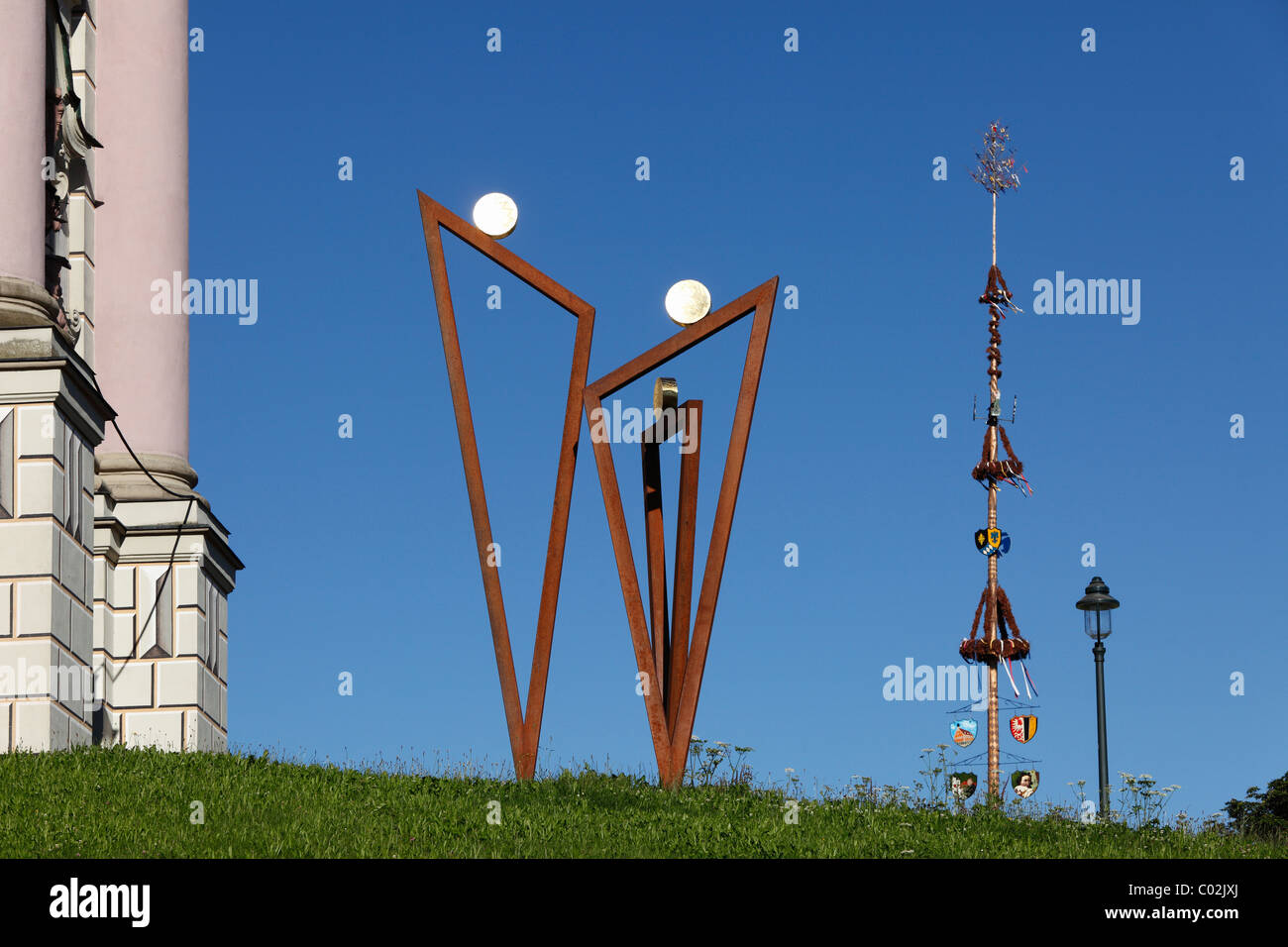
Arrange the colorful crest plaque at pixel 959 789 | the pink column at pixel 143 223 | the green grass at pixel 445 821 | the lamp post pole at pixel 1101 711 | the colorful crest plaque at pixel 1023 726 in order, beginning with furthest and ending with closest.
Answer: the colorful crest plaque at pixel 1023 726 → the pink column at pixel 143 223 → the lamp post pole at pixel 1101 711 → the colorful crest plaque at pixel 959 789 → the green grass at pixel 445 821

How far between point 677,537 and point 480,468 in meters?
2.04

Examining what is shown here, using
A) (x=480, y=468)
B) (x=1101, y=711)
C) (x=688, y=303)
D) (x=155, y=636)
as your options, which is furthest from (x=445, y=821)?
(x=1101, y=711)

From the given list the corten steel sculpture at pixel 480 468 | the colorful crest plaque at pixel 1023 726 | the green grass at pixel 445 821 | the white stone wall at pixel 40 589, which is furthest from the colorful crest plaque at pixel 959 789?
the colorful crest plaque at pixel 1023 726

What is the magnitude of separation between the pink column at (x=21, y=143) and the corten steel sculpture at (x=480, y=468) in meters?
3.93

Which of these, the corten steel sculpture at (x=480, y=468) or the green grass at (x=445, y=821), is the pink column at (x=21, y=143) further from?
the green grass at (x=445, y=821)

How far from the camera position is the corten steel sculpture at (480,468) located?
1547 centimetres

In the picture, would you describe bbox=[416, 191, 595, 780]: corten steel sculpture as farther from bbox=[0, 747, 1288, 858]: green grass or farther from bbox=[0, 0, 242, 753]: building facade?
bbox=[0, 0, 242, 753]: building facade

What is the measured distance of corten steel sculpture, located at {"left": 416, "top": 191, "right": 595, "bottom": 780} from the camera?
15.5 metres

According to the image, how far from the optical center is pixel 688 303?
15844mm

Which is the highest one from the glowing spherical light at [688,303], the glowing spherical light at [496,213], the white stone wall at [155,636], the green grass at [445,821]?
the glowing spherical light at [496,213]

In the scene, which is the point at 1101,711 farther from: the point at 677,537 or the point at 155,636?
the point at 155,636

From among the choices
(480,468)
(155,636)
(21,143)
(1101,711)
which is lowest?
(1101,711)

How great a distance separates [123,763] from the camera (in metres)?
13.9
